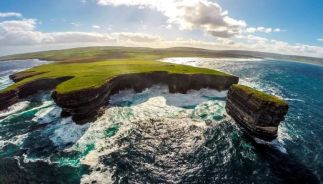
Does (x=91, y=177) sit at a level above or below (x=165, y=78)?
below

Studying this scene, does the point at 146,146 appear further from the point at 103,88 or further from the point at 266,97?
the point at 266,97

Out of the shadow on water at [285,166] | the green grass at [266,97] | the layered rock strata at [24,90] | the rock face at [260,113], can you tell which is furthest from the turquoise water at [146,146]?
the green grass at [266,97]

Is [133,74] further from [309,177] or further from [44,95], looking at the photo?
[309,177]

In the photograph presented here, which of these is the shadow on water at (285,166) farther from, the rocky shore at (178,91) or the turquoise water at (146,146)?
the rocky shore at (178,91)

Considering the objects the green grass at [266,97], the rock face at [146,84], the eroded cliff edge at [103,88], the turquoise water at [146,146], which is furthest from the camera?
the rock face at [146,84]

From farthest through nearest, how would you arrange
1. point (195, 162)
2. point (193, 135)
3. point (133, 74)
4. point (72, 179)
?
point (133, 74)
point (193, 135)
point (195, 162)
point (72, 179)

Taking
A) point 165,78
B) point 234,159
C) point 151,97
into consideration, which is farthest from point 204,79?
point 234,159

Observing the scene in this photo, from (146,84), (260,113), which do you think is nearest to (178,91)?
(146,84)

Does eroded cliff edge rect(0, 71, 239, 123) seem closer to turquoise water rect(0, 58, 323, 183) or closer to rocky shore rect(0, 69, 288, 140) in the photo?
rocky shore rect(0, 69, 288, 140)
